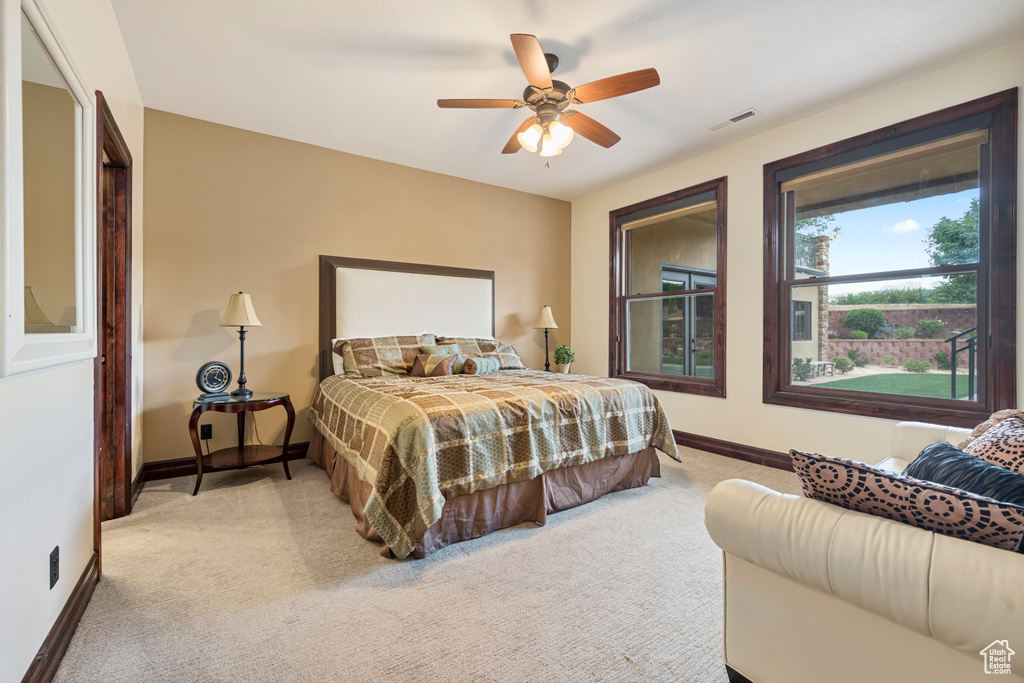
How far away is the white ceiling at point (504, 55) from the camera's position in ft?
7.50

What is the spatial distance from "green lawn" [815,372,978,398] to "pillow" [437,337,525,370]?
2701mm

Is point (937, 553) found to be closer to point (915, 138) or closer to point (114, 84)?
point (915, 138)

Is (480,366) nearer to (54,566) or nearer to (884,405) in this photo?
(54,566)

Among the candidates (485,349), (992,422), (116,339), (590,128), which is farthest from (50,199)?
(992,422)

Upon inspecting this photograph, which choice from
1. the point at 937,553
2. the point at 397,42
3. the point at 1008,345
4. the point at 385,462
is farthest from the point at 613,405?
the point at 397,42

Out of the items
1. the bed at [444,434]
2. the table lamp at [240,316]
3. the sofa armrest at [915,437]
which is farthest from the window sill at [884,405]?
the table lamp at [240,316]

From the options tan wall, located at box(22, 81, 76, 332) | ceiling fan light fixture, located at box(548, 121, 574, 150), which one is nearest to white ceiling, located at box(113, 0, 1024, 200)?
ceiling fan light fixture, located at box(548, 121, 574, 150)

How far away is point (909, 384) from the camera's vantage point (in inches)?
119

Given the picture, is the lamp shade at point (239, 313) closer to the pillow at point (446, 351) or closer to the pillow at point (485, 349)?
the pillow at point (446, 351)

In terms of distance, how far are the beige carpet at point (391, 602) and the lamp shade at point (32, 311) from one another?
1114mm

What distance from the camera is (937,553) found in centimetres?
88

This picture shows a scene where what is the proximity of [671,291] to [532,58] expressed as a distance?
3027 mm

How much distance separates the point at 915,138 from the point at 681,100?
1561mm

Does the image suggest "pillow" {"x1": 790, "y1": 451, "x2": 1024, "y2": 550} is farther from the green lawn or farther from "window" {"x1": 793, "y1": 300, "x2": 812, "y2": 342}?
"window" {"x1": 793, "y1": 300, "x2": 812, "y2": 342}
